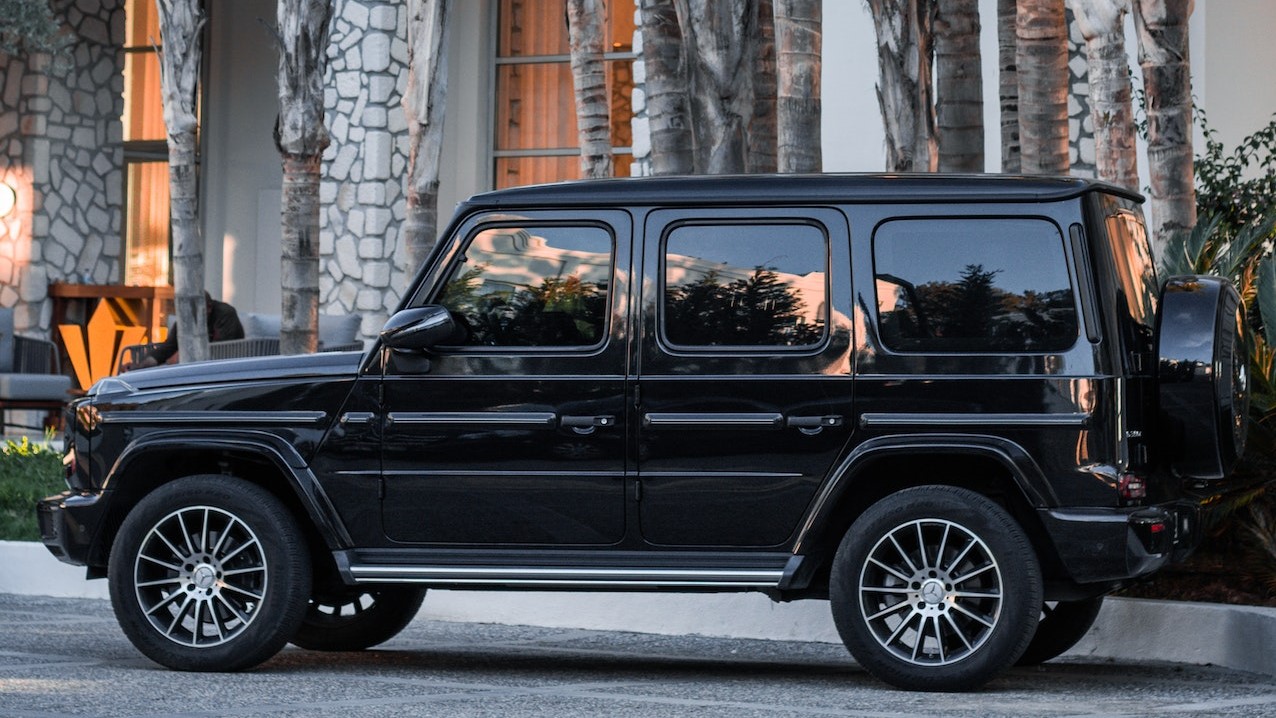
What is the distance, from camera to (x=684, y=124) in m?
11.2

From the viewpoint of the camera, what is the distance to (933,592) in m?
6.82

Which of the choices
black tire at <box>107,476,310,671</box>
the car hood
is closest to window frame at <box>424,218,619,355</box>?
the car hood

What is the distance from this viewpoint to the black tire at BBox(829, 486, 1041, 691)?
670cm

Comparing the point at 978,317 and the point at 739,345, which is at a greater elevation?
the point at 978,317

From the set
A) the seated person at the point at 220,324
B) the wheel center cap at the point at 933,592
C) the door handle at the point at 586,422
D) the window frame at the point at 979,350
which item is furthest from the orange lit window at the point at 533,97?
the wheel center cap at the point at 933,592

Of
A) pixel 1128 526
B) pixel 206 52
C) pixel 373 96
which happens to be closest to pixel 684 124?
pixel 1128 526

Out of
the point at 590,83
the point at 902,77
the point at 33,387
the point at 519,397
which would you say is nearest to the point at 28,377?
the point at 33,387

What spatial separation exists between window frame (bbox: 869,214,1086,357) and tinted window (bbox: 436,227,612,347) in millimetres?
1039

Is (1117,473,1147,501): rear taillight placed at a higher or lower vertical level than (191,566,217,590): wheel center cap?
higher

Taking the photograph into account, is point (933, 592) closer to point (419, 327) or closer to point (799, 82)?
point (419, 327)

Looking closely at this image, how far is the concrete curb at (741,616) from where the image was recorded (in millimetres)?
7789

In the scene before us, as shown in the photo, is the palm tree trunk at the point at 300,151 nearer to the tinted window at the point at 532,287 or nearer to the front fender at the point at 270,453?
the front fender at the point at 270,453

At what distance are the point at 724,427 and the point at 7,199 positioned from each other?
17.2 meters

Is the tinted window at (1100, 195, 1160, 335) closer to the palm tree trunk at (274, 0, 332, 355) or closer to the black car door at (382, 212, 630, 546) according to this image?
the black car door at (382, 212, 630, 546)
